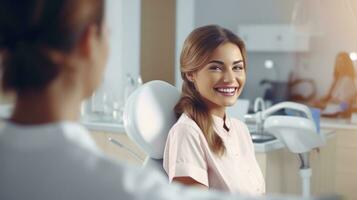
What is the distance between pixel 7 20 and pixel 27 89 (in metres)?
0.05

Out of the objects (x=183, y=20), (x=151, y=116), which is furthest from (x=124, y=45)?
(x=151, y=116)

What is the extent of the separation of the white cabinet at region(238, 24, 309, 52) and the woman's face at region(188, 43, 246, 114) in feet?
5.69

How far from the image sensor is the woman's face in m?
1.13

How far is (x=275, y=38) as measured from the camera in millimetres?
2852

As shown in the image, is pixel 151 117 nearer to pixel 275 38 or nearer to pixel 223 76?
pixel 223 76

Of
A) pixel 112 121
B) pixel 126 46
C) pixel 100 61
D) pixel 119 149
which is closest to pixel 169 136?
pixel 100 61

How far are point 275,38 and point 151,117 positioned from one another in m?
1.76

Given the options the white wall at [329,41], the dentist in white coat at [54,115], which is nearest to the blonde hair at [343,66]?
the white wall at [329,41]

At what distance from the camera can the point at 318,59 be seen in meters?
2.81

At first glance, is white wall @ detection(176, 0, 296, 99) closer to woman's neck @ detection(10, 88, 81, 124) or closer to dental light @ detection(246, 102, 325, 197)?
dental light @ detection(246, 102, 325, 197)

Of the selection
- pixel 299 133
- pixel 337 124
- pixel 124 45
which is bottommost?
pixel 337 124

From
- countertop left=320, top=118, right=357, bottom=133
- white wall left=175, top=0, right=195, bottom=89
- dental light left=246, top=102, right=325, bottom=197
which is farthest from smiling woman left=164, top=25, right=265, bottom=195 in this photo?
white wall left=175, top=0, right=195, bottom=89

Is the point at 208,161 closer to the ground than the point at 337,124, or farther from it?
farther from it

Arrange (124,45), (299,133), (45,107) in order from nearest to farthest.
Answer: (45,107) → (299,133) → (124,45)
